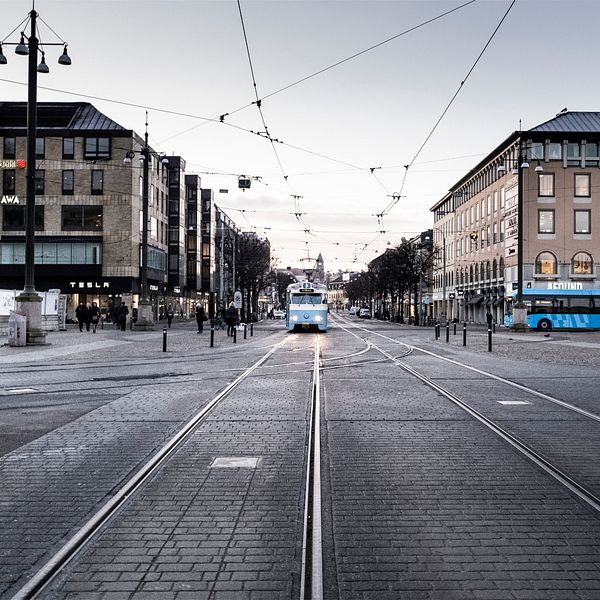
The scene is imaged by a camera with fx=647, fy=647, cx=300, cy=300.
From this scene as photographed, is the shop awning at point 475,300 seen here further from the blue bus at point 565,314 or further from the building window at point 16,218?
the building window at point 16,218

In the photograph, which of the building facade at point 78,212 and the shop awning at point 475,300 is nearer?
the building facade at point 78,212

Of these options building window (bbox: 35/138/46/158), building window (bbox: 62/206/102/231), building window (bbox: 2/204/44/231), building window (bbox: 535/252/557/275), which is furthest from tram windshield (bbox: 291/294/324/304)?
building window (bbox: 35/138/46/158)

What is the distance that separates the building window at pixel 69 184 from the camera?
56.7m

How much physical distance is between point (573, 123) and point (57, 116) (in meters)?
47.3

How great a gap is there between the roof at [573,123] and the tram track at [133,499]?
56834 millimetres

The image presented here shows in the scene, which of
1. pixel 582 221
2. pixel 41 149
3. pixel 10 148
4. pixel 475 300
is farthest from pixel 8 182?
pixel 582 221

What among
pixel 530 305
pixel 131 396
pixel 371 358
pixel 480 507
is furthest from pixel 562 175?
pixel 480 507

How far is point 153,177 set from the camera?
62.6m

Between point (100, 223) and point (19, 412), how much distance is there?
4944cm

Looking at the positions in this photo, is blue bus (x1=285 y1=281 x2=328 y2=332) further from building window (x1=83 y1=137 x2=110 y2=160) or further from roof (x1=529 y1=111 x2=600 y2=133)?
roof (x1=529 y1=111 x2=600 y2=133)

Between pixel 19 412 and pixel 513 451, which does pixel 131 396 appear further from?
pixel 513 451

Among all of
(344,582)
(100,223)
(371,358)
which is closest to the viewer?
(344,582)

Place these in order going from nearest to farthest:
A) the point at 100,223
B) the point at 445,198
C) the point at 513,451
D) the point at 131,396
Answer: the point at 513,451 < the point at 131,396 < the point at 100,223 < the point at 445,198

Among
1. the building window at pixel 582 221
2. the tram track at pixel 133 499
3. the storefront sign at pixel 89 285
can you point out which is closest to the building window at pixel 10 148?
the storefront sign at pixel 89 285
